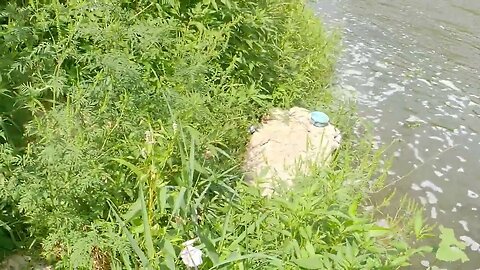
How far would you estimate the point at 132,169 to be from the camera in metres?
2.28

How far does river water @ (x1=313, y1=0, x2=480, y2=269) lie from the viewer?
448 cm

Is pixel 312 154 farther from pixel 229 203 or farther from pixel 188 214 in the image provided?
pixel 188 214

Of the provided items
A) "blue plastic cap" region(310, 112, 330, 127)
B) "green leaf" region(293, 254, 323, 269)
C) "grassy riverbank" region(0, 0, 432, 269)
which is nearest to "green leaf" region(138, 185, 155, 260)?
"grassy riverbank" region(0, 0, 432, 269)

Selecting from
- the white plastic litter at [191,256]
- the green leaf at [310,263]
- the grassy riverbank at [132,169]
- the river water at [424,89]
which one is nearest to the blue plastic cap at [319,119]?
the river water at [424,89]

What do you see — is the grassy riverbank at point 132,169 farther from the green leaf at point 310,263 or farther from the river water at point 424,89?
the river water at point 424,89

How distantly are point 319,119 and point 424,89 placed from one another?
7.50 ft

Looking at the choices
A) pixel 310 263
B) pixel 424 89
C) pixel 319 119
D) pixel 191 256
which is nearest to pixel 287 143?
pixel 319 119

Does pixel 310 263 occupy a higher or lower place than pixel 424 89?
higher

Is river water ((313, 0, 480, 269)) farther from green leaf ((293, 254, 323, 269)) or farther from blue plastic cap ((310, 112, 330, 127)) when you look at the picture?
green leaf ((293, 254, 323, 269))

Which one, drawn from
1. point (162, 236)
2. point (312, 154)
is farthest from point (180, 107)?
point (312, 154)

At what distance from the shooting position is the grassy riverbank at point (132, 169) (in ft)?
7.48

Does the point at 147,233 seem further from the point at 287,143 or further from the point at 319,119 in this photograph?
the point at 319,119

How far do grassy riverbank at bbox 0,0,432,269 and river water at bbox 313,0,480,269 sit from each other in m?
1.35

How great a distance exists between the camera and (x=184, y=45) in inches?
133
